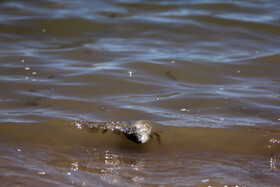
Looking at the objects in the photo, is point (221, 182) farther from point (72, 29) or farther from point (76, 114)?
point (72, 29)

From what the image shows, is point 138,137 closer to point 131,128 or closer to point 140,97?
point 131,128

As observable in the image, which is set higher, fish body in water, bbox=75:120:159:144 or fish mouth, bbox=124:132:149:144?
A: fish body in water, bbox=75:120:159:144

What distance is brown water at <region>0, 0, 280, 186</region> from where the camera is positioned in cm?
355

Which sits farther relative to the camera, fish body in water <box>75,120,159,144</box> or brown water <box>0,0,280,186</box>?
fish body in water <box>75,120,159,144</box>

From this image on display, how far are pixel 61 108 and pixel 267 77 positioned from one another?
111 inches

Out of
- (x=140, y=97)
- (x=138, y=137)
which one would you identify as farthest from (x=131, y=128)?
(x=140, y=97)

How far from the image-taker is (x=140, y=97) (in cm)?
504

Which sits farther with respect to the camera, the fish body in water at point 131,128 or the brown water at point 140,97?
the fish body in water at point 131,128

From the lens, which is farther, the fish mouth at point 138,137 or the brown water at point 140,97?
the fish mouth at point 138,137

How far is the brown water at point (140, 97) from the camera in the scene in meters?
3.55

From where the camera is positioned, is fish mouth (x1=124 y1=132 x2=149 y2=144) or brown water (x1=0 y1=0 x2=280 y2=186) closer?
brown water (x1=0 y1=0 x2=280 y2=186)

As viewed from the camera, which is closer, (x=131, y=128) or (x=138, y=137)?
(x=138, y=137)

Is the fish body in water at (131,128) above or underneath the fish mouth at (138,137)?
above

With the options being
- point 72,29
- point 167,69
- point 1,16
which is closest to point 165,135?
point 167,69
